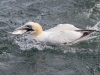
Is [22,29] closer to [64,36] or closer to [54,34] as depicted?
[54,34]

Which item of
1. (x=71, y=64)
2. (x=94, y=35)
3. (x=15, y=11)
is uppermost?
(x=15, y=11)

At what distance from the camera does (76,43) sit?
10.4 m

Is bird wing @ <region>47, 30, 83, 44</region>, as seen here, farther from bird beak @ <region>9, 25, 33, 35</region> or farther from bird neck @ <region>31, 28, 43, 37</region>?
bird beak @ <region>9, 25, 33, 35</region>

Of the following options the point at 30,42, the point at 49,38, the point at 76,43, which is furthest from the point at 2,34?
the point at 76,43

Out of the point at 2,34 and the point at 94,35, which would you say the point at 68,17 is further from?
the point at 2,34

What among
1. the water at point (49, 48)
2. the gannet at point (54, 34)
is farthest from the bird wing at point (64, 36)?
the water at point (49, 48)

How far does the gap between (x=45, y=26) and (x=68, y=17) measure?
0.95 meters

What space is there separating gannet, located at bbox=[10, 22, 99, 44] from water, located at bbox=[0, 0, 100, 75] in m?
0.26

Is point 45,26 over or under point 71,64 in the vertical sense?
over

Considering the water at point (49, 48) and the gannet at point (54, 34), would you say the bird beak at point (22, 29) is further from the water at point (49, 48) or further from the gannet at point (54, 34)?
the water at point (49, 48)

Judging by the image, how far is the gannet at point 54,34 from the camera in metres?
10.0

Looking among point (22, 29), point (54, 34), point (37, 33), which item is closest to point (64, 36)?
point (54, 34)

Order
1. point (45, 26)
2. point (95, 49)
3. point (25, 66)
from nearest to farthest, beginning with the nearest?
point (25, 66)
point (95, 49)
point (45, 26)

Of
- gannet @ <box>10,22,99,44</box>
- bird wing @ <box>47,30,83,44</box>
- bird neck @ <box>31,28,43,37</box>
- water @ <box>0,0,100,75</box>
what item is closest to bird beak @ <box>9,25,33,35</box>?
gannet @ <box>10,22,99,44</box>
